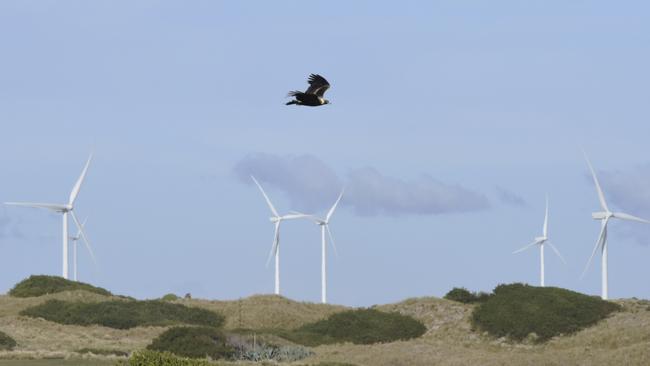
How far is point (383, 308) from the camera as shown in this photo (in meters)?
80.3

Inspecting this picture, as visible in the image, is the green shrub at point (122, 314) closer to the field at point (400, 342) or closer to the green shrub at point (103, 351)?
the field at point (400, 342)

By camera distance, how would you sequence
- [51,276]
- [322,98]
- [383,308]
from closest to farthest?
[322,98]
[383,308]
[51,276]

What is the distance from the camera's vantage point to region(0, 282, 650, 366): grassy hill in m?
49.2

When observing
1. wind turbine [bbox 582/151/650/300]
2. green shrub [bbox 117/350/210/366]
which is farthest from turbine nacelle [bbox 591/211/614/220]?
green shrub [bbox 117/350/210/366]

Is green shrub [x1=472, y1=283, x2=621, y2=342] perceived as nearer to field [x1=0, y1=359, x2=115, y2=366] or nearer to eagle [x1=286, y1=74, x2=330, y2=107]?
field [x1=0, y1=359, x2=115, y2=366]

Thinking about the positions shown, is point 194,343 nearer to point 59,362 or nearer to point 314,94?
point 59,362

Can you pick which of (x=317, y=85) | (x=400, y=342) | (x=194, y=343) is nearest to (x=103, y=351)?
(x=194, y=343)

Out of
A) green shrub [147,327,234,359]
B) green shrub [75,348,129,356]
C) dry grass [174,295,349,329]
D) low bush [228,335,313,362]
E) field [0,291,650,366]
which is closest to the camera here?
field [0,291,650,366]

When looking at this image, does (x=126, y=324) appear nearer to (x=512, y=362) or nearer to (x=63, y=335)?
(x=63, y=335)

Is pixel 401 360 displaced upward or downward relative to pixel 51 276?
downward

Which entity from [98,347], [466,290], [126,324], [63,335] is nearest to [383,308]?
[466,290]

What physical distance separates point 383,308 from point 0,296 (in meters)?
30.2

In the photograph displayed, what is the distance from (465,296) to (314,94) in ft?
169

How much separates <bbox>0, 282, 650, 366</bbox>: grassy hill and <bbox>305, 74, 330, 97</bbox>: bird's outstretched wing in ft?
66.6
